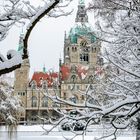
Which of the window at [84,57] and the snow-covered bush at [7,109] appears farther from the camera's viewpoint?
the window at [84,57]

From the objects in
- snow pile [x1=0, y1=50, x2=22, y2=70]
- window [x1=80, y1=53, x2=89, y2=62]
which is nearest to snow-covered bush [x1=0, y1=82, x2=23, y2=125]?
snow pile [x1=0, y1=50, x2=22, y2=70]

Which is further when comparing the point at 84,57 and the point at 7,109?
the point at 84,57

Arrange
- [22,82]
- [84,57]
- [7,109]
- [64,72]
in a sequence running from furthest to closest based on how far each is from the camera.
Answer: [84,57]
[22,82]
[64,72]
[7,109]

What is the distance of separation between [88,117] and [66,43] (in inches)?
3713

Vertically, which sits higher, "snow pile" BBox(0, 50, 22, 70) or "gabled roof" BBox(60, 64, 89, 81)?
"gabled roof" BBox(60, 64, 89, 81)

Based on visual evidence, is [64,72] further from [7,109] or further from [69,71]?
[7,109]

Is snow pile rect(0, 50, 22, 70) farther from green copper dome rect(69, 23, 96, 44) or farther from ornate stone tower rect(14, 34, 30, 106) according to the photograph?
ornate stone tower rect(14, 34, 30, 106)

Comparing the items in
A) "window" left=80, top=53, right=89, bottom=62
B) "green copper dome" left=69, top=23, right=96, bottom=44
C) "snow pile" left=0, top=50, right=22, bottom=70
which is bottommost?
"snow pile" left=0, top=50, right=22, bottom=70

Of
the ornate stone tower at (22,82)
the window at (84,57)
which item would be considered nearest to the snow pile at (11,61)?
the ornate stone tower at (22,82)

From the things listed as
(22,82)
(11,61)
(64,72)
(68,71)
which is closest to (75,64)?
(68,71)

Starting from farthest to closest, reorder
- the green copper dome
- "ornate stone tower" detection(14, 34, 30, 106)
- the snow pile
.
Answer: "ornate stone tower" detection(14, 34, 30, 106)
the green copper dome
the snow pile

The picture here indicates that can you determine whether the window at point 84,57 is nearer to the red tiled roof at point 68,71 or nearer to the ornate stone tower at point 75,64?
the ornate stone tower at point 75,64

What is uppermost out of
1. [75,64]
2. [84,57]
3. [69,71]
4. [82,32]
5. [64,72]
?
[84,57]

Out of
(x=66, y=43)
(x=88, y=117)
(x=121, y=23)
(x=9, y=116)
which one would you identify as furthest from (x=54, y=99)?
(x=66, y=43)
